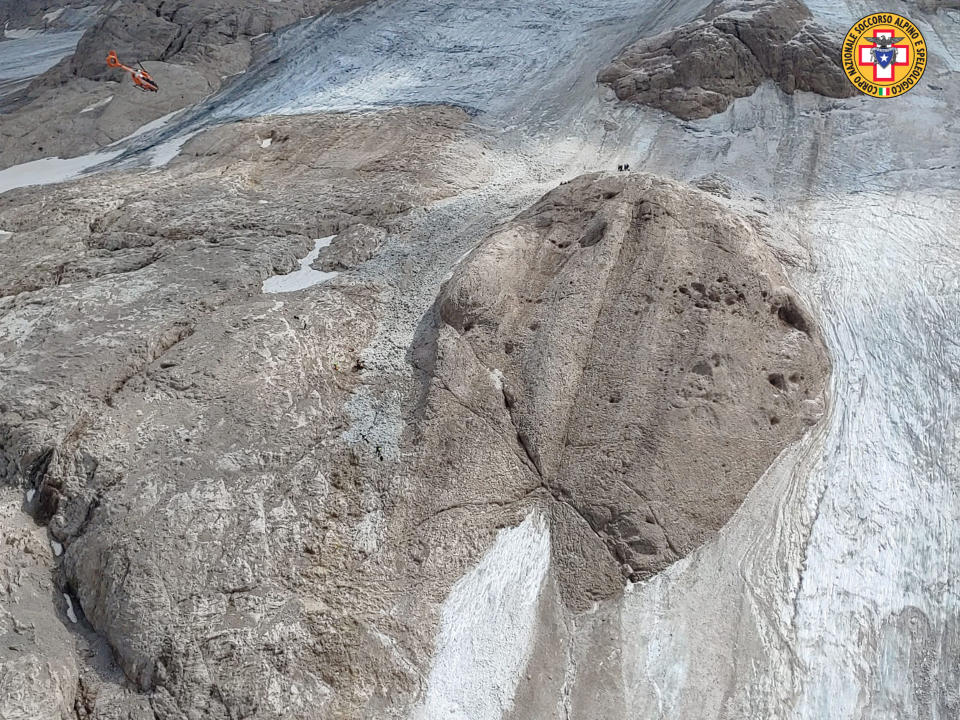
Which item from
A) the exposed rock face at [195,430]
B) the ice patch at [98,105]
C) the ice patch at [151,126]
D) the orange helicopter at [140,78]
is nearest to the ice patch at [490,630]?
the exposed rock face at [195,430]

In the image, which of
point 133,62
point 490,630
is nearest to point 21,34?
point 133,62

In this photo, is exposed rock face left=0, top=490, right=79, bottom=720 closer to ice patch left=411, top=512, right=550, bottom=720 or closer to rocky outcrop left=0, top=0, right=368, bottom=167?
ice patch left=411, top=512, right=550, bottom=720

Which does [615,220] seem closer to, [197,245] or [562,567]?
[562,567]

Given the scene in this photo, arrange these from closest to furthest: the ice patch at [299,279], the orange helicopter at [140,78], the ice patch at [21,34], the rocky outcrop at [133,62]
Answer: the ice patch at [299,279]
the rocky outcrop at [133,62]
the orange helicopter at [140,78]
the ice patch at [21,34]

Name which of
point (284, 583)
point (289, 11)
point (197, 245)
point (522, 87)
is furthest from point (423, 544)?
point (289, 11)

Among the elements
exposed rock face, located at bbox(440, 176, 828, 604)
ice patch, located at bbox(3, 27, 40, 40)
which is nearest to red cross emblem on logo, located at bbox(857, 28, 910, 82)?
exposed rock face, located at bbox(440, 176, 828, 604)

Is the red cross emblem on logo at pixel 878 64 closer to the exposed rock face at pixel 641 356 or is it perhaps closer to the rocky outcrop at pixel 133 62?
the exposed rock face at pixel 641 356

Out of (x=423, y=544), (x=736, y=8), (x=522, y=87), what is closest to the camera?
(x=423, y=544)
